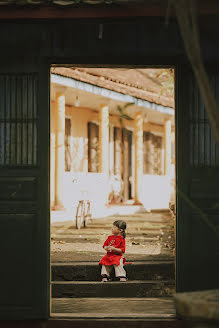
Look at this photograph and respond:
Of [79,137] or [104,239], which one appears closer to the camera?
[104,239]

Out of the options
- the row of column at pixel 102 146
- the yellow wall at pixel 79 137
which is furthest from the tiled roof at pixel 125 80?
A: the yellow wall at pixel 79 137

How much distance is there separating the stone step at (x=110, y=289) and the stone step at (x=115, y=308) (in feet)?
1.37

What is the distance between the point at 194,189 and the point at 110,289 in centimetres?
250

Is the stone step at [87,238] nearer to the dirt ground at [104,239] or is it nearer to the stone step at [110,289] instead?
the dirt ground at [104,239]

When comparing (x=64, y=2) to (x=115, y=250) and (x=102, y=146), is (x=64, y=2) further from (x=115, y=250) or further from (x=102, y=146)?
(x=102, y=146)

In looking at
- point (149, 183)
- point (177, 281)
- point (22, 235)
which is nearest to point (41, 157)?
point (22, 235)

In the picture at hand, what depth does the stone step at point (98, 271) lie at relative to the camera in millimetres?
8695

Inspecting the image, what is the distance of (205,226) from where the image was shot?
20.9 ft

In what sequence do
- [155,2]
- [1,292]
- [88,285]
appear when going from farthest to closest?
[88,285]
[1,292]
[155,2]

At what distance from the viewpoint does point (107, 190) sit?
55.5ft

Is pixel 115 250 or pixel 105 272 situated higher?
pixel 115 250

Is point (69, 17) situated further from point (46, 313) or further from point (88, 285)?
point (88, 285)

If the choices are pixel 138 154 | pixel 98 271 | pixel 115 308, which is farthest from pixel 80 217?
pixel 115 308

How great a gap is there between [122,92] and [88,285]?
8.80m
